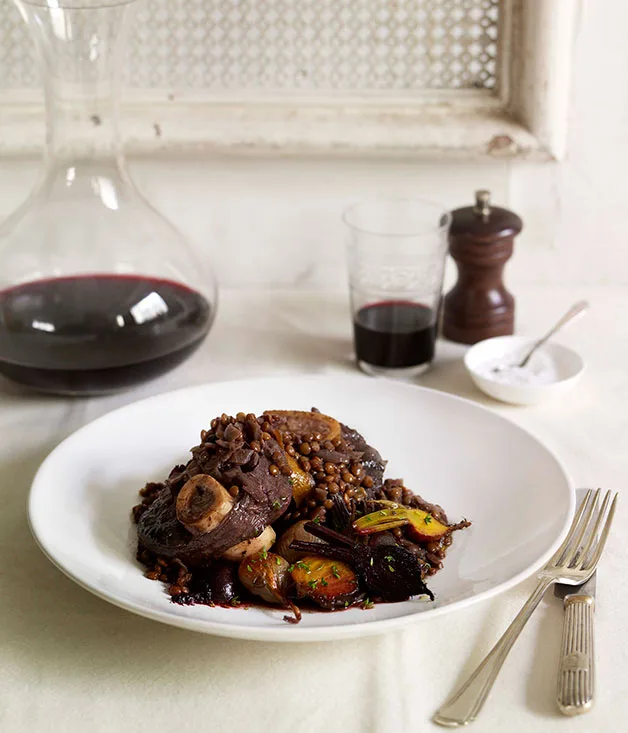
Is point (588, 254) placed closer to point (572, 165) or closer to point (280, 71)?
point (572, 165)

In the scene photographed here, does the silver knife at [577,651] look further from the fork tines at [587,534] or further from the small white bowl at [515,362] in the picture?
the small white bowl at [515,362]

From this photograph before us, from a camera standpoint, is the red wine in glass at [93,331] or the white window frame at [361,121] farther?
the white window frame at [361,121]

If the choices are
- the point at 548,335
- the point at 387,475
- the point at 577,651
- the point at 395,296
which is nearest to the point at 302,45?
the point at 395,296

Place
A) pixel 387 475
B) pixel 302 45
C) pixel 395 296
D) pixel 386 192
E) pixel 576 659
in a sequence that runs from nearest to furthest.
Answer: pixel 576 659 → pixel 387 475 → pixel 395 296 → pixel 302 45 → pixel 386 192

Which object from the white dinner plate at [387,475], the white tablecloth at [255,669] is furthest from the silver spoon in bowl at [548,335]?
the white tablecloth at [255,669]

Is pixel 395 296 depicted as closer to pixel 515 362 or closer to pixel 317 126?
pixel 515 362

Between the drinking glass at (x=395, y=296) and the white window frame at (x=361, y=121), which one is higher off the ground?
the white window frame at (x=361, y=121)

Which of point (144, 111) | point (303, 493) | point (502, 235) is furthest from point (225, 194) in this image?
point (303, 493)
